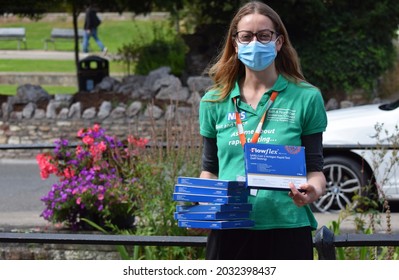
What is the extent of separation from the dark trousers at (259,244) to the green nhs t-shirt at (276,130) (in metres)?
0.04

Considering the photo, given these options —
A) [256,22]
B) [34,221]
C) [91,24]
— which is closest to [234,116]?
[256,22]

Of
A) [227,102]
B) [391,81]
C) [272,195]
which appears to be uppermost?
[391,81]

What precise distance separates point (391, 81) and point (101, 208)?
13.1 m

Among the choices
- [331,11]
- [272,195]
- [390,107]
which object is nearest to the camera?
[272,195]

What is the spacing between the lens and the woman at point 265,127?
4.05 meters

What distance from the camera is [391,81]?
2056cm

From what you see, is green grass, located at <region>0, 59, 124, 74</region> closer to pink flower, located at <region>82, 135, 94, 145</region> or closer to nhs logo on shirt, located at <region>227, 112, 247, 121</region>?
pink flower, located at <region>82, 135, 94, 145</region>

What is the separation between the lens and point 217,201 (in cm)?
397

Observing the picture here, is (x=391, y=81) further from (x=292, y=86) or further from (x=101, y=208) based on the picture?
(x=292, y=86)

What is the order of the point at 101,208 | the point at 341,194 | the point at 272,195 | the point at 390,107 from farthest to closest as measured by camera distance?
the point at 390,107, the point at 341,194, the point at 101,208, the point at 272,195

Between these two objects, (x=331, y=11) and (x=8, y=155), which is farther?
(x=331, y=11)

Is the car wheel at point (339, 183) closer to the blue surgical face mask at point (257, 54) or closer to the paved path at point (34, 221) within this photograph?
the paved path at point (34, 221)

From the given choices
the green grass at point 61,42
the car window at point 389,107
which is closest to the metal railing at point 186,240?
the car window at point 389,107
